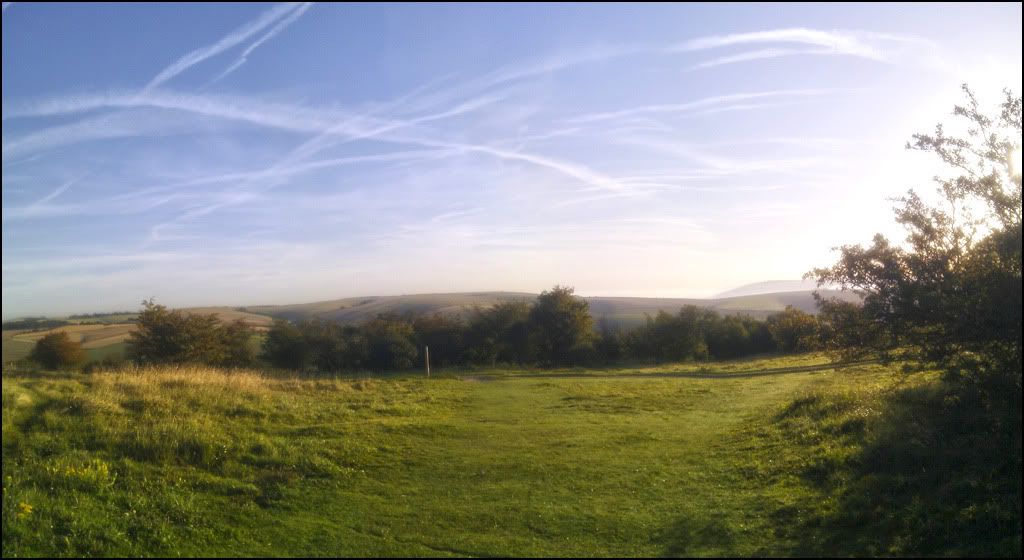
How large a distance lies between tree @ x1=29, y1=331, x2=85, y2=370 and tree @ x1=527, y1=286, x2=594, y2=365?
92.8 feet

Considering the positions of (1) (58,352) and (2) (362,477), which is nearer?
(2) (362,477)

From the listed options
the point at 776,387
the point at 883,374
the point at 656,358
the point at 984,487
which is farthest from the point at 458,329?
the point at 984,487

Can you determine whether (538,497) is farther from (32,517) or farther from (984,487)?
(32,517)

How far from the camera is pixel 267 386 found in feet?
58.0

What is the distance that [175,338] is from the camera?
102ft

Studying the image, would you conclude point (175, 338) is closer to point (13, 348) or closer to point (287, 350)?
point (287, 350)

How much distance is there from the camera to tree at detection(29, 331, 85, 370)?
67.7ft

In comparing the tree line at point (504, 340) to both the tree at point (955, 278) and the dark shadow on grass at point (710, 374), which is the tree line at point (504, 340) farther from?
the tree at point (955, 278)

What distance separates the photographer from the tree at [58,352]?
20.6m

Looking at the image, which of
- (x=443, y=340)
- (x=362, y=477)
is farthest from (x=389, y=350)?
(x=362, y=477)

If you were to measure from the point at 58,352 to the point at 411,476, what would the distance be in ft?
61.6

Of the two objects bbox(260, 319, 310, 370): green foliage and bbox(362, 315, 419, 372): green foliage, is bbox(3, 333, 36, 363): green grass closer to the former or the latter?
bbox(362, 315, 419, 372): green foliage

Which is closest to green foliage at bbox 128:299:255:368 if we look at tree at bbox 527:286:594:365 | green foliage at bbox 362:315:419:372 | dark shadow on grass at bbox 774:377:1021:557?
green foliage at bbox 362:315:419:372

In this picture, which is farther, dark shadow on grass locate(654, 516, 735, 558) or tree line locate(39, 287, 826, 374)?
tree line locate(39, 287, 826, 374)
